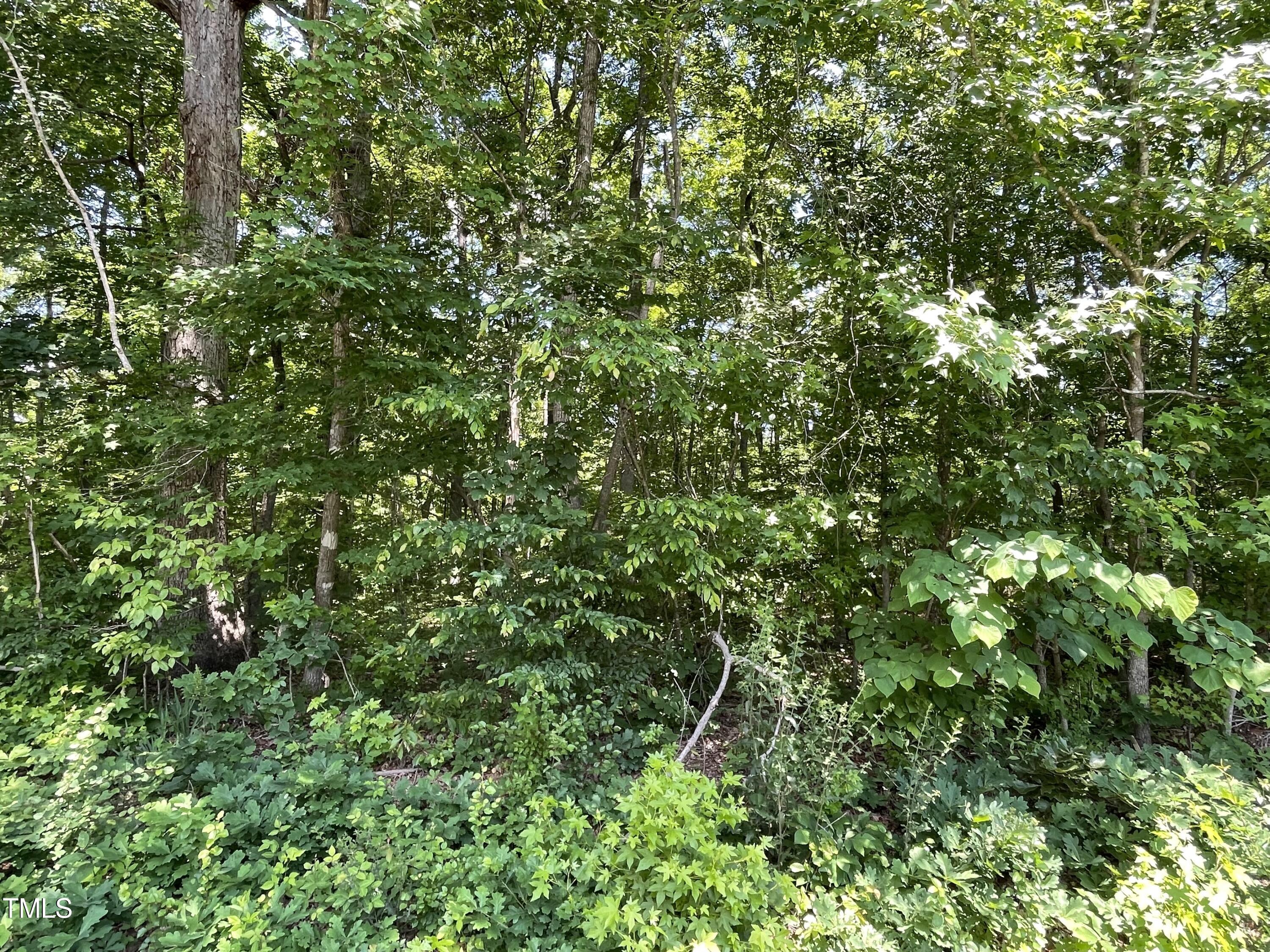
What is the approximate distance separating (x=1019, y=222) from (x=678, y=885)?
476 cm

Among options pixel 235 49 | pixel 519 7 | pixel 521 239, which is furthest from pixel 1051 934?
pixel 235 49

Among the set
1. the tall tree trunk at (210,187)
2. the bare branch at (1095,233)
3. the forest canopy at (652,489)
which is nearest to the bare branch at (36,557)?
the forest canopy at (652,489)

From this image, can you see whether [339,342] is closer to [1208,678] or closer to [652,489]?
[652,489]

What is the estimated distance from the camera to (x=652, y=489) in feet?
13.6

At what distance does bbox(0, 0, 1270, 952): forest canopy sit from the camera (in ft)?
7.06

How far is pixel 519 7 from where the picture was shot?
3.91 m

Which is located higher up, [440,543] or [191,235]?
[191,235]

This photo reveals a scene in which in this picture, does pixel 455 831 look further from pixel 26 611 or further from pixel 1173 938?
pixel 26 611

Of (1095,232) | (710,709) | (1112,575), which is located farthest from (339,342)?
(1095,232)

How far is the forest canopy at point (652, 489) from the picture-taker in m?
2.15

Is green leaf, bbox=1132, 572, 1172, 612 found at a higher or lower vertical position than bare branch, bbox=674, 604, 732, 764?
higher

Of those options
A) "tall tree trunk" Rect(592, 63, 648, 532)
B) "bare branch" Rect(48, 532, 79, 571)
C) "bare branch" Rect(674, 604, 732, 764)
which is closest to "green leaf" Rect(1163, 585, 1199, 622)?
"bare branch" Rect(674, 604, 732, 764)

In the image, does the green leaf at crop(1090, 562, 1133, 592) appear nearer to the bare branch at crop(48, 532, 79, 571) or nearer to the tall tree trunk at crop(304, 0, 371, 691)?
the tall tree trunk at crop(304, 0, 371, 691)

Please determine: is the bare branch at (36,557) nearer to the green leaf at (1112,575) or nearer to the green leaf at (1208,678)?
the green leaf at (1112,575)
